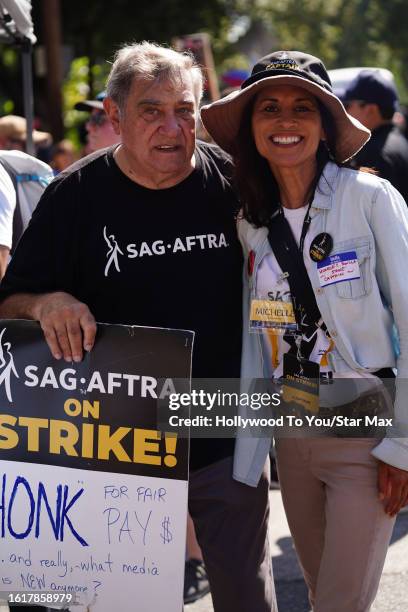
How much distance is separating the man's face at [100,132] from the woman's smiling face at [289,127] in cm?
230

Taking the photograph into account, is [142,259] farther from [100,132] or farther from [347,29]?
[347,29]

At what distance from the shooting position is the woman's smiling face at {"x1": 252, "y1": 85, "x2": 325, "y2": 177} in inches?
114

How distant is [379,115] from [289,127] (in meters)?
2.79

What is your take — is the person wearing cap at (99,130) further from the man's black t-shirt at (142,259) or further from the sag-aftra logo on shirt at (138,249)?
the sag-aftra logo on shirt at (138,249)

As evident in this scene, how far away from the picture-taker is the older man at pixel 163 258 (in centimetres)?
303

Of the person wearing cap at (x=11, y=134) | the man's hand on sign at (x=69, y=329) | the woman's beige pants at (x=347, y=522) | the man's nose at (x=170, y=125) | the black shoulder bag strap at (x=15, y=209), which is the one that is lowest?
the woman's beige pants at (x=347, y=522)

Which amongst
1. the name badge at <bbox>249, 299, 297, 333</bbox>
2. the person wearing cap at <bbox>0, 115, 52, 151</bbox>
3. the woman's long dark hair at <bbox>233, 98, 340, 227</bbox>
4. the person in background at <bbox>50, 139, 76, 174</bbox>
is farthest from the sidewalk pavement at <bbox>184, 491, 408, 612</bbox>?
the person in background at <bbox>50, 139, 76, 174</bbox>

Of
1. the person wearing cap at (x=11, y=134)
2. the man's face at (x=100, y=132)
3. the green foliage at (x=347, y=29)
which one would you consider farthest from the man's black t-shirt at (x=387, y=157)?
the green foliage at (x=347, y=29)

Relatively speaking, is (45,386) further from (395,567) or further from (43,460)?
(395,567)

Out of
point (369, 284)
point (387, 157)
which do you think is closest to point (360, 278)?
point (369, 284)

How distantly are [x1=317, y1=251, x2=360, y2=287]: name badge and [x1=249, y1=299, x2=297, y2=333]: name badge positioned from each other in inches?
5.9

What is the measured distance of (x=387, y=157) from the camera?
5426 millimetres

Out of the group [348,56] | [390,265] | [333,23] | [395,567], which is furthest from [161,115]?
[333,23]

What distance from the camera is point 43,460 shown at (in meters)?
2.92
